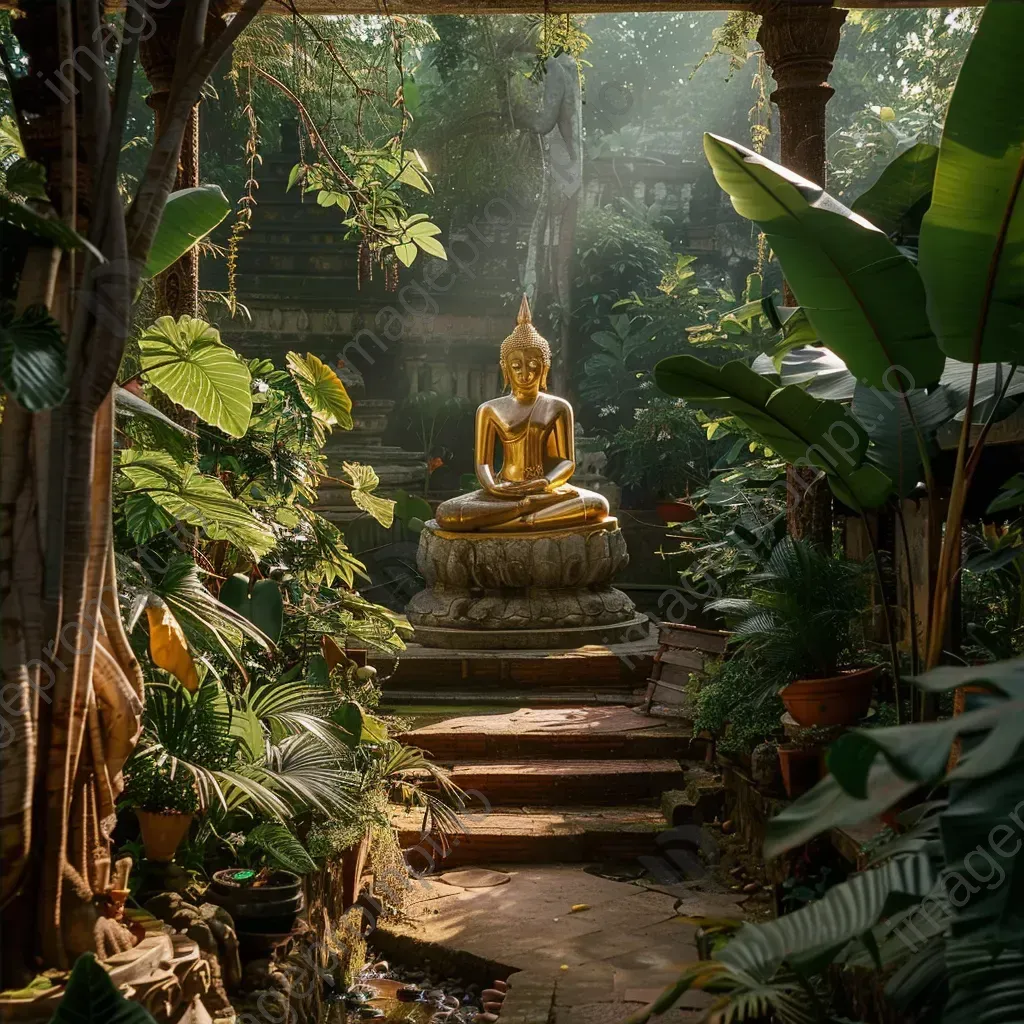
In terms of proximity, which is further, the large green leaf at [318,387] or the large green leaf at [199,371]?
the large green leaf at [318,387]

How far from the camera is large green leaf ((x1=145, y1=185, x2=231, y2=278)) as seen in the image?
3.29m

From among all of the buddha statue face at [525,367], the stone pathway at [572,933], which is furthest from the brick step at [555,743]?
the buddha statue face at [525,367]

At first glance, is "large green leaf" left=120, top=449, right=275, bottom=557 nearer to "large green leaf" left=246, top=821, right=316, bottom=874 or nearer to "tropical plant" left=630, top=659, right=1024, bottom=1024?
"large green leaf" left=246, top=821, right=316, bottom=874

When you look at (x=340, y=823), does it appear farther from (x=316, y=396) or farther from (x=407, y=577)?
(x=407, y=577)

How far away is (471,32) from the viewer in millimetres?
15445

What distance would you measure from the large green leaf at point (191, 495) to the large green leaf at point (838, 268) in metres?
1.65

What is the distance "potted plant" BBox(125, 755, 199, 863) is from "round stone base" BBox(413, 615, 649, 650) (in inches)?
189

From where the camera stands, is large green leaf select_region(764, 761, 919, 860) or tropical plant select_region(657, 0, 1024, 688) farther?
tropical plant select_region(657, 0, 1024, 688)

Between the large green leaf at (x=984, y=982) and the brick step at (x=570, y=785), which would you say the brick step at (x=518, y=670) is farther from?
the large green leaf at (x=984, y=982)

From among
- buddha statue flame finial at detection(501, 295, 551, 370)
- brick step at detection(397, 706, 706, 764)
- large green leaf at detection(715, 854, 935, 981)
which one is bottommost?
brick step at detection(397, 706, 706, 764)

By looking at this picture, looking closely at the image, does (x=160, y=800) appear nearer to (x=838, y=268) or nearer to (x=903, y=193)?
(x=838, y=268)

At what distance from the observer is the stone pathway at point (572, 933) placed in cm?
392

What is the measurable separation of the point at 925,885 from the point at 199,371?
258cm

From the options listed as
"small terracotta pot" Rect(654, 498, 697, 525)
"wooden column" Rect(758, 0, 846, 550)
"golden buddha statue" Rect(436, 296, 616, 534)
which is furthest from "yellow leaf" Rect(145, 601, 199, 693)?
"small terracotta pot" Rect(654, 498, 697, 525)
